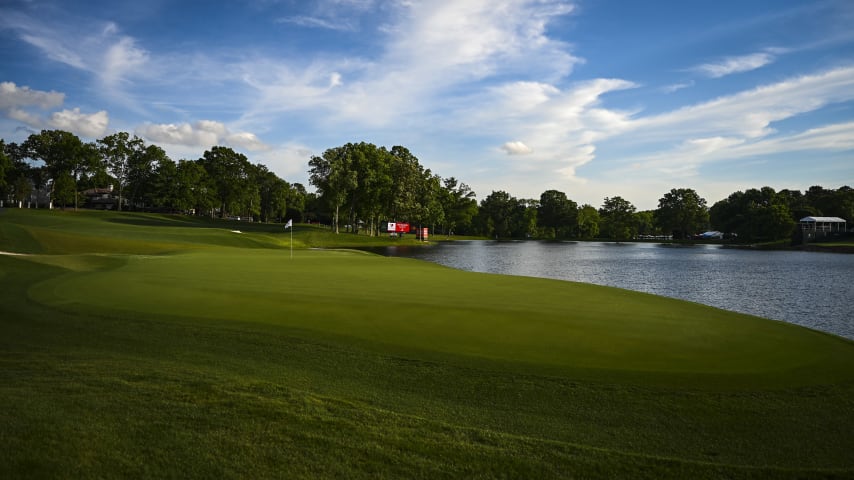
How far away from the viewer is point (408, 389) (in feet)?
25.8

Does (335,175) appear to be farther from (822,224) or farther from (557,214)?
(822,224)

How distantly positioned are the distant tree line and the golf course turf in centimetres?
7065

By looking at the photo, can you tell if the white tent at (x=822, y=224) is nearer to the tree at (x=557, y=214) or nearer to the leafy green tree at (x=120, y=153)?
the tree at (x=557, y=214)

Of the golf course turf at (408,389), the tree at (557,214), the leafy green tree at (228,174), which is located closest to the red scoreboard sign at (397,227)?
→ the leafy green tree at (228,174)

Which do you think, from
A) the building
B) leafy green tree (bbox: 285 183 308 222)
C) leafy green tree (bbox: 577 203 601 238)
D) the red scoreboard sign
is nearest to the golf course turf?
the red scoreboard sign

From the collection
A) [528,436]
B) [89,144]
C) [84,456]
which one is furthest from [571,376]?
[89,144]

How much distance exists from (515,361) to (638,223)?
183621mm

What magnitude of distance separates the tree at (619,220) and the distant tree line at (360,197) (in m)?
0.37

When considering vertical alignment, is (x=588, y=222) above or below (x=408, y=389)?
above

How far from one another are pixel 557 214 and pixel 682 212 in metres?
41.0

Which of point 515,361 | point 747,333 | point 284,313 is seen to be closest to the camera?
point 515,361

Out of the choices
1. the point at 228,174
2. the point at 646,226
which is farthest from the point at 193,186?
the point at 646,226

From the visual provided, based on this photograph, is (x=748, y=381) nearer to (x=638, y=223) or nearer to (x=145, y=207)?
(x=145, y=207)

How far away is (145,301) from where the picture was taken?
14.8m
